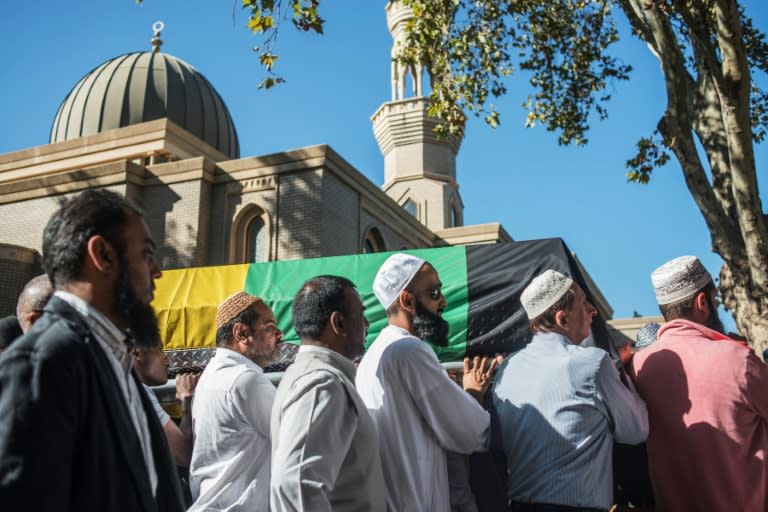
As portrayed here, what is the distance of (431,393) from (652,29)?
5.43 metres

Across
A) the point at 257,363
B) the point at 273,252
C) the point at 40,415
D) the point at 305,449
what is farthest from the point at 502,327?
the point at 273,252

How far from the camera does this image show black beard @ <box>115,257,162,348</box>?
182 cm

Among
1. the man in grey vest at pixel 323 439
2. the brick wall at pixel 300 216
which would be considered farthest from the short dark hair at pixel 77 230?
the brick wall at pixel 300 216

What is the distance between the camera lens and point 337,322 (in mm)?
2895

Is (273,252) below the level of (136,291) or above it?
above

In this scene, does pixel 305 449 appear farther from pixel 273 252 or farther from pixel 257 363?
pixel 273 252

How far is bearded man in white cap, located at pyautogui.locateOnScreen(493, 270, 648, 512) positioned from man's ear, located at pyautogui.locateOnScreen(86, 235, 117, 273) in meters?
1.83

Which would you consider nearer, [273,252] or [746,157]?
[746,157]

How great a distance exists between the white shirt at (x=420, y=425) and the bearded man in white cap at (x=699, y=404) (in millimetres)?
779

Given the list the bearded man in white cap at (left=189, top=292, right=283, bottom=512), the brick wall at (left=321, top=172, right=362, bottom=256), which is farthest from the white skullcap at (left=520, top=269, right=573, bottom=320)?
the brick wall at (left=321, top=172, right=362, bottom=256)

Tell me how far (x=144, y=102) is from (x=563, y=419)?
21.7 m

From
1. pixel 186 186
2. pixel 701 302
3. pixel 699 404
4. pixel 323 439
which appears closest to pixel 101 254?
pixel 323 439

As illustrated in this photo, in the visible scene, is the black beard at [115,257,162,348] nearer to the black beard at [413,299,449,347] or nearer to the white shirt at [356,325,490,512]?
the white shirt at [356,325,490,512]

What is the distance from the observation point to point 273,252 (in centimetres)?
1527
